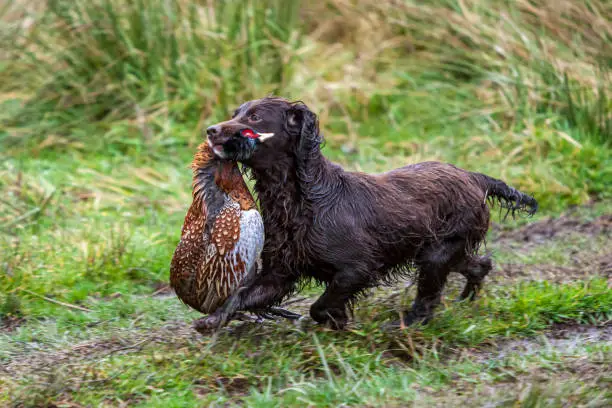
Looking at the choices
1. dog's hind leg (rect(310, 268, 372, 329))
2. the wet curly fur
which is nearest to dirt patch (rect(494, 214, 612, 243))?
the wet curly fur

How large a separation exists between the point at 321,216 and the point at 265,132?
1.58 feet

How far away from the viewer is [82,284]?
203 inches

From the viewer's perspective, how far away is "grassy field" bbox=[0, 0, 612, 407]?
3.64 meters

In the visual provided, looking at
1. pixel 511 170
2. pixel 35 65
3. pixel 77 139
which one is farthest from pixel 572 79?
pixel 35 65

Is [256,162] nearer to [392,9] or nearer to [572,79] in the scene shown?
[572,79]

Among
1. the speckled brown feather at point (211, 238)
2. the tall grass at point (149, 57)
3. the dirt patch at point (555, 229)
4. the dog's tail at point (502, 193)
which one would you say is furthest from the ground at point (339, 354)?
the tall grass at point (149, 57)

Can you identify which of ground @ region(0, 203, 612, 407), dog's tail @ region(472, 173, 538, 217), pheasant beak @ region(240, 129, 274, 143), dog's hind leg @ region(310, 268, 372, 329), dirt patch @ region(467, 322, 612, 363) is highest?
pheasant beak @ region(240, 129, 274, 143)

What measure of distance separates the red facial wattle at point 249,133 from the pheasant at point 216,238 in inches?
7.1

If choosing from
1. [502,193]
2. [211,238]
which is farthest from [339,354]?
[502,193]

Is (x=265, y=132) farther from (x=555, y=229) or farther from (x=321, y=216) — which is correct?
(x=555, y=229)

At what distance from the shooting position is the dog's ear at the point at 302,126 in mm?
3961

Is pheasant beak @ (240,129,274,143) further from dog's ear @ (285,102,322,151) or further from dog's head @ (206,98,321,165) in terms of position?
dog's ear @ (285,102,322,151)

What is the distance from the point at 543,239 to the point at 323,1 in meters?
Answer: 5.46

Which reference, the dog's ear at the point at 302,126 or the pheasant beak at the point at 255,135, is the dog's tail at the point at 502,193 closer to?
the dog's ear at the point at 302,126
